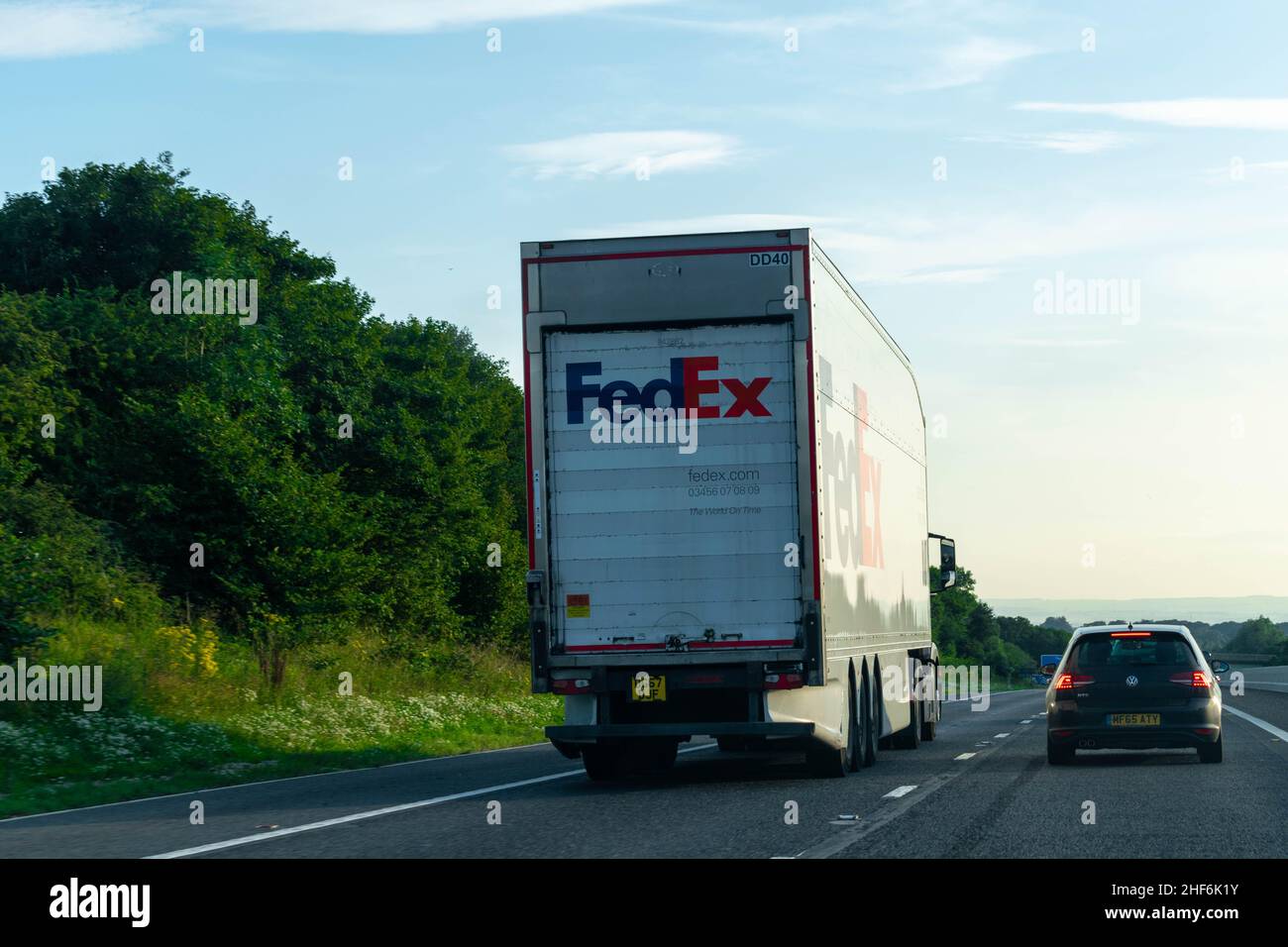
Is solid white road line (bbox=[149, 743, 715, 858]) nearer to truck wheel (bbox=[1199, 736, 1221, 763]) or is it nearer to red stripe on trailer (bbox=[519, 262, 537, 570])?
red stripe on trailer (bbox=[519, 262, 537, 570])

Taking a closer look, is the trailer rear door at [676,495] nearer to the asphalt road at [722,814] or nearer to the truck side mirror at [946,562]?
the asphalt road at [722,814]

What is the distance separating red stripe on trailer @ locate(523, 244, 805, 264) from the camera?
14.7 meters

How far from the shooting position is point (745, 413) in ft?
47.7

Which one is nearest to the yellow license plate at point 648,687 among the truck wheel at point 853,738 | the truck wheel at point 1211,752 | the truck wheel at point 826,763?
the truck wheel at point 826,763

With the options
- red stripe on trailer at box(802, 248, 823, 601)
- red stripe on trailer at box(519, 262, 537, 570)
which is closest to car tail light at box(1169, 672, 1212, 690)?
red stripe on trailer at box(802, 248, 823, 601)

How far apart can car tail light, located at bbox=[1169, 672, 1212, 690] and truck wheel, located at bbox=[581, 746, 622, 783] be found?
6.13 meters

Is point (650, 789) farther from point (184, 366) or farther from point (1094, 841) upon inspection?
point (184, 366)

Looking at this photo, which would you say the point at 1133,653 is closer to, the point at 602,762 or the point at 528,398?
the point at 602,762

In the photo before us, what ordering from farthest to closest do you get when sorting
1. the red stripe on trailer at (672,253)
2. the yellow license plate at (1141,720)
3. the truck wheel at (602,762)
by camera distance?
the yellow license plate at (1141,720) → the truck wheel at (602,762) → the red stripe on trailer at (672,253)

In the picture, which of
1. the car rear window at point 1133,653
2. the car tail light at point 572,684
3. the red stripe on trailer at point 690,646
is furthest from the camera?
the car rear window at point 1133,653

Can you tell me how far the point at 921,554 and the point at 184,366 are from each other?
59.6 ft

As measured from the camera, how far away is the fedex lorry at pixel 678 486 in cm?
1445

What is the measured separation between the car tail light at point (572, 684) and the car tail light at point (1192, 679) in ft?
22.3
